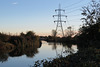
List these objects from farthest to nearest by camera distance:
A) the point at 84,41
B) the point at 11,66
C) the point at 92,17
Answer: the point at 92,17
the point at 84,41
the point at 11,66

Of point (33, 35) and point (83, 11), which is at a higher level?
point (83, 11)

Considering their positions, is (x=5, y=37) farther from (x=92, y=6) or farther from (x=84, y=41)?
(x=92, y=6)

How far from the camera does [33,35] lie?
149 ft

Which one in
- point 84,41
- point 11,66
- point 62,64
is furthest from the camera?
point 84,41

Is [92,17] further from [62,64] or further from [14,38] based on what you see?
[62,64]

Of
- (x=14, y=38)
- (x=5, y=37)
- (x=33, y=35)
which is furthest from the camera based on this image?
(x=33, y=35)

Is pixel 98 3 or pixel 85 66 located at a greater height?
pixel 98 3

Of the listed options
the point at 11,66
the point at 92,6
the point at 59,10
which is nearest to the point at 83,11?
the point at 92,6

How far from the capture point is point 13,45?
33.4 metres

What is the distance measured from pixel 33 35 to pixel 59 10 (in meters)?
10.4

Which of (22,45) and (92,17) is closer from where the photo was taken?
(92,17)

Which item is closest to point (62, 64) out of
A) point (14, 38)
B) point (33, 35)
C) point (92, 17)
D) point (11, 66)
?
point (11, 66)

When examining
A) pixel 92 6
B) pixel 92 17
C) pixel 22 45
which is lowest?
pixel 22 45

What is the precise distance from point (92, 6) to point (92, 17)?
2727 mm
